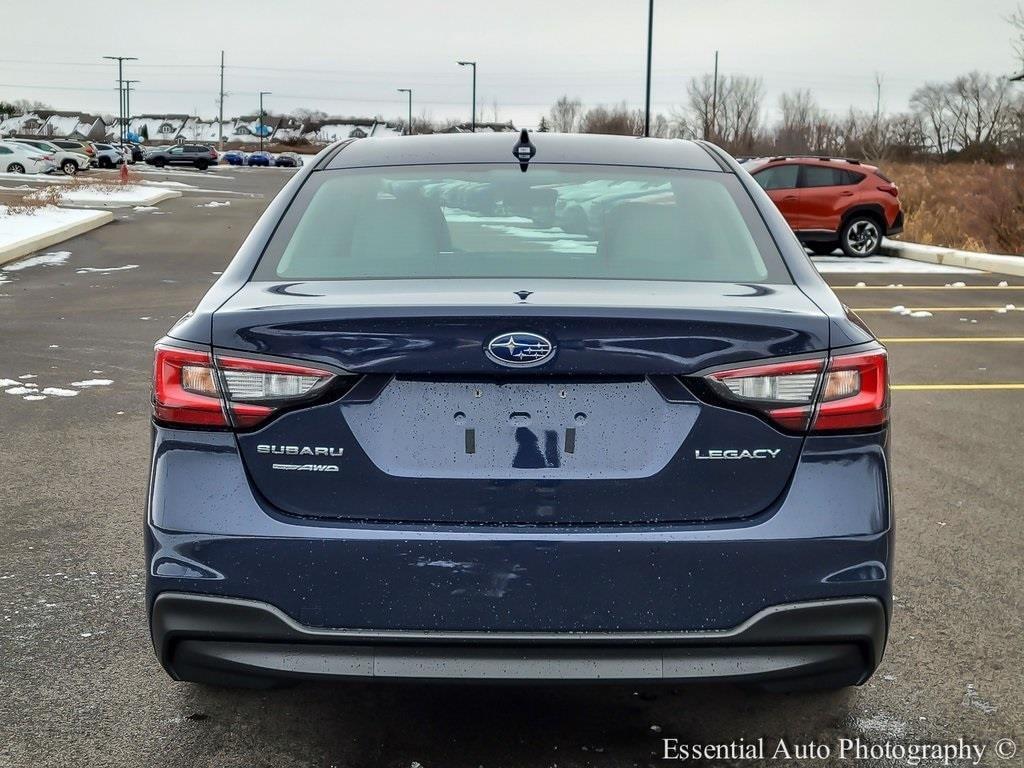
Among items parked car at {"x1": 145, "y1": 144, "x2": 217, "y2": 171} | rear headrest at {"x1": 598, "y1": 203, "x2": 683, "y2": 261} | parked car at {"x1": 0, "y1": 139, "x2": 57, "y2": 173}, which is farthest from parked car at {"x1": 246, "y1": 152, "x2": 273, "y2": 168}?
rear headrest at {"x1": 598, "y1": 203, "x2": 683, "y2": 261}

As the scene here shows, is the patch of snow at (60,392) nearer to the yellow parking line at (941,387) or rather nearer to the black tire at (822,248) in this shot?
the yellow parking line at (941,387)

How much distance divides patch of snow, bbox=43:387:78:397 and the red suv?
14836mm

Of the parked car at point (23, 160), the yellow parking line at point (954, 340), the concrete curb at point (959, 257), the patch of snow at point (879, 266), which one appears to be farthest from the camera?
the parked car at point (23, 160)

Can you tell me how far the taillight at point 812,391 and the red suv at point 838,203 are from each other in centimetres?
1851

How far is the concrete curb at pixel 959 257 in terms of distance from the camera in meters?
18.5

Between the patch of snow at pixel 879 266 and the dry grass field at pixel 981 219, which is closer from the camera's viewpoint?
the patch of snow at pixel 879 266

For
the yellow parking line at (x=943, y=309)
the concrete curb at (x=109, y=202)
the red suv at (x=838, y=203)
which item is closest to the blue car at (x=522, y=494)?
the yellow parking line at (x=943, y=309)

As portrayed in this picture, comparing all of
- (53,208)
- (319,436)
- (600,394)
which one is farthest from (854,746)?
(53,208)

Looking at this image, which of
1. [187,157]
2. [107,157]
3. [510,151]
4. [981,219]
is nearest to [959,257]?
[981,219]

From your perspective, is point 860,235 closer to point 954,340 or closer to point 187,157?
point 954,340

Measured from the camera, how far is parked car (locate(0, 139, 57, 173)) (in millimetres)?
52875

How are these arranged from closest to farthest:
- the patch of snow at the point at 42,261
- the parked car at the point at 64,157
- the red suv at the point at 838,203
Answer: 1. the patch of snow at the point at 42,261
2. the red suv at the point at 838,203
3. the parked car at the point at 64,157

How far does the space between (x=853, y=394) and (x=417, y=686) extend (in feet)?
3.94

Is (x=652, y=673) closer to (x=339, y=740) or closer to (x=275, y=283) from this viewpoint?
(x=339, y=740)
